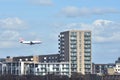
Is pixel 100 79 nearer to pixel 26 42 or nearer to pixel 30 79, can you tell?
pixel 26 42

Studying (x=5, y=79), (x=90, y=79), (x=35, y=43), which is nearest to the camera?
(x=5, y=79)

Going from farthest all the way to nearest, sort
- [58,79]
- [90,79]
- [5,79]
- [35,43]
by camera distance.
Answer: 1. [35,43]
2. [90,79]
3. [58,79]
4. [5,79]

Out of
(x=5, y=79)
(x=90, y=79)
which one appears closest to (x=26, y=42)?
(x=90, y=79)

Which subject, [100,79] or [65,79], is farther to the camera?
[100,79]

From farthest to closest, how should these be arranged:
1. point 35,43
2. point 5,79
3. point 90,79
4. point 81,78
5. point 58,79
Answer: point 35,43 → point 90,79 → point 81,78 → point 58,79 → point 5,79

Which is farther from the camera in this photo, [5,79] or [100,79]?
[100,79]

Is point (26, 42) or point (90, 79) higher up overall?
point (26, 42)

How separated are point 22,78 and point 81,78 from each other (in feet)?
71.2

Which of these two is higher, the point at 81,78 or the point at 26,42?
the point at 26,42

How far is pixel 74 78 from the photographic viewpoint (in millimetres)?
173375

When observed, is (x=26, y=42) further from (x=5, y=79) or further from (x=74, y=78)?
(x=5, y=79)

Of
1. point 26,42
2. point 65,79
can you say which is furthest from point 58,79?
point 26,42

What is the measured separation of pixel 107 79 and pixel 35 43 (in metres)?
29.1

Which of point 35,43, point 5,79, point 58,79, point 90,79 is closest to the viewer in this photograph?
point 5,79
